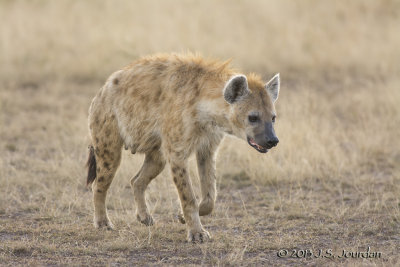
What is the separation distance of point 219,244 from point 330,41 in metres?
7.38

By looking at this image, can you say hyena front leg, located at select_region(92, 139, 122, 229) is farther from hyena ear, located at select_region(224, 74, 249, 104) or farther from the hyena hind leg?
hyena ear, located at select_region(224, 74, 249, 104)

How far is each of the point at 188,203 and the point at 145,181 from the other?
27.2 inches

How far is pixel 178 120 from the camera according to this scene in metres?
4.83

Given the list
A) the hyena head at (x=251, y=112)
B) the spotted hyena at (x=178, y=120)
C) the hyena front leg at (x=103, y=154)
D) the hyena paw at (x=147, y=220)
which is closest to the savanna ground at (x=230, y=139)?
the hyena paw at (x=147, y=220)

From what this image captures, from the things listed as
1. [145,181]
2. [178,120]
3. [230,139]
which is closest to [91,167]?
[145,181]

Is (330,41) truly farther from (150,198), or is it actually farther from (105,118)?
(105,118)

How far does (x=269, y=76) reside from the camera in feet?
33.4

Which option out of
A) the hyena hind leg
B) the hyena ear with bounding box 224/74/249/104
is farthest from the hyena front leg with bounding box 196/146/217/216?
the hyena hind leg

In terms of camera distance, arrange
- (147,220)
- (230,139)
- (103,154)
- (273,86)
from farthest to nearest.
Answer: (230,139), (147,220), (103,154), (273,86)

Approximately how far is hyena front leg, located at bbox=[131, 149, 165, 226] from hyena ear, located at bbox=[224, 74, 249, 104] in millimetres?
856

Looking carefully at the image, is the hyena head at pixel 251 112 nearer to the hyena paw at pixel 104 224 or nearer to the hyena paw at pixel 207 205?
the hyena paw at pixel 207 205

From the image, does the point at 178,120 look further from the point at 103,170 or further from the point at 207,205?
the point at 103,170

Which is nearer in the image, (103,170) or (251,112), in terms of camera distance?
(251,112)

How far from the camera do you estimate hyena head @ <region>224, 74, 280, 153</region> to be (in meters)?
4.64
